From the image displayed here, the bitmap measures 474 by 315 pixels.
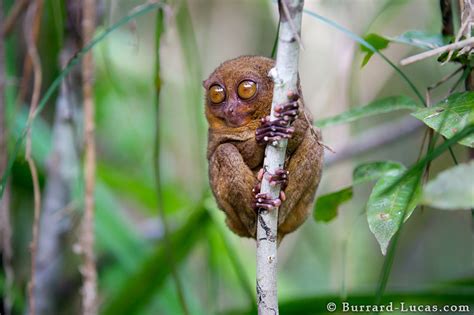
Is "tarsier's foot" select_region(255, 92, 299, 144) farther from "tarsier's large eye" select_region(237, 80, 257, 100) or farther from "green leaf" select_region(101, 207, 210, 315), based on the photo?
"green leaf" select_region(101, 207, 210, 315)

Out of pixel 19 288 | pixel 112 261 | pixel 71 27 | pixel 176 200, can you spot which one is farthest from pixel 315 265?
pixel 71 27

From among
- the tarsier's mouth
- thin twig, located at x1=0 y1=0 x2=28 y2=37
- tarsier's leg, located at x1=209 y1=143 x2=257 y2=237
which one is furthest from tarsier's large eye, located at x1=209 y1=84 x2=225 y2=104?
thin twig, located at x1=0 y1=0 x2=28 y2=37

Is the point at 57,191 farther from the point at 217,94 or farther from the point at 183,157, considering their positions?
the point at 183,157

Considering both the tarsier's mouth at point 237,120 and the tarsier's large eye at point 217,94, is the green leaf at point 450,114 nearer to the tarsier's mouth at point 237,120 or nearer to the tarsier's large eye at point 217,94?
the tarsier's mouth at point 237,120

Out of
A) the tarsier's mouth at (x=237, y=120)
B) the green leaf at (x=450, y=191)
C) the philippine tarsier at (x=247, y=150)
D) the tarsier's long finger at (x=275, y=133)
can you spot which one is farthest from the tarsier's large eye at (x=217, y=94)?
the green leaf at (x=450, y=191)

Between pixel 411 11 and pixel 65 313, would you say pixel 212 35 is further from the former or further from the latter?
pixel 65 313
